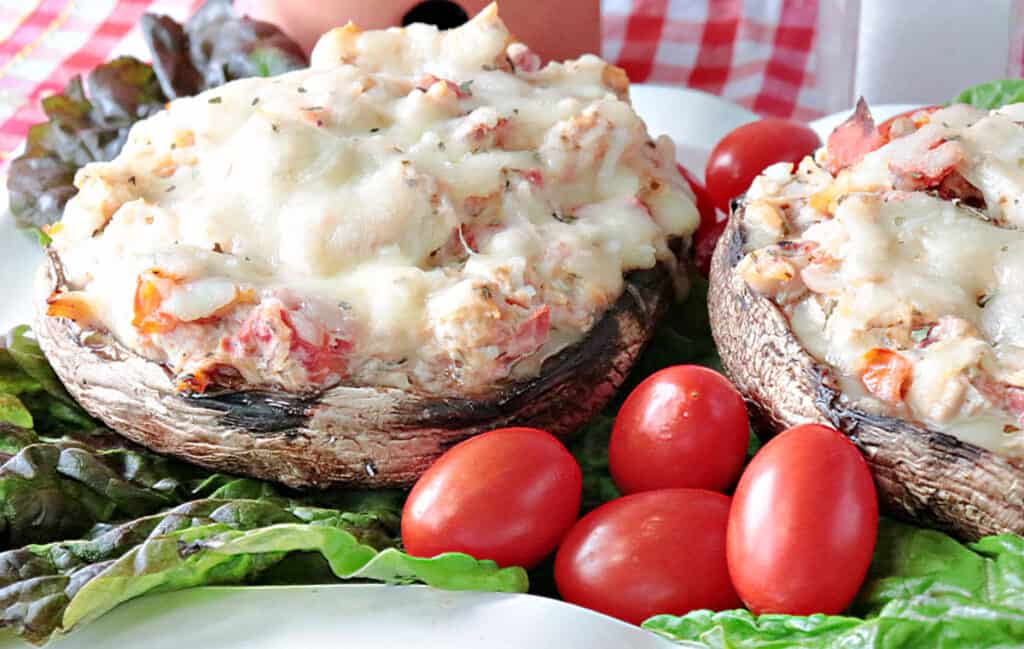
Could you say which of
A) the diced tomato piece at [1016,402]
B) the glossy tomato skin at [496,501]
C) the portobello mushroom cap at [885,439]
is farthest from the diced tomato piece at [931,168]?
the glossy tomato skin at [496,501]

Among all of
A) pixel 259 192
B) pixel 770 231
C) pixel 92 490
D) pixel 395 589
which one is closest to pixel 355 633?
pixel 395 589

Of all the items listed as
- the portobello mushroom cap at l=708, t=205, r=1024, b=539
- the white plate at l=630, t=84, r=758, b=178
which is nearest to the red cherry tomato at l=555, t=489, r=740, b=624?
the portobello mushroom cap at l=708, t=205, r=1024, b=539

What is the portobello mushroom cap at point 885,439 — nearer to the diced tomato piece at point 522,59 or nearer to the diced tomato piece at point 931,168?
the diced tomato piece at point 931,168

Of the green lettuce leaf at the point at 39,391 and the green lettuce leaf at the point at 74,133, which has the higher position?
the green lettuce leaf at the point at 74,133

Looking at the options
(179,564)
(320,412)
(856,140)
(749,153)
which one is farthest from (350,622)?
(749,153)

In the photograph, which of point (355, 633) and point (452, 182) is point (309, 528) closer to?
point (355, 633)

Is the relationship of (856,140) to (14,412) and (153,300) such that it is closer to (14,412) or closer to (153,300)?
(153,300)
